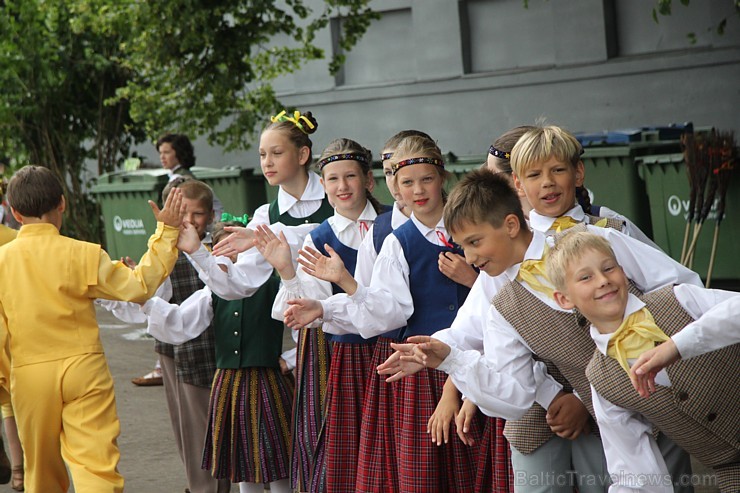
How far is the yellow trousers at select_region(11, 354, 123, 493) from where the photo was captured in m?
4.90

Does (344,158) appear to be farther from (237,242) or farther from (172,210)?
(172,210)

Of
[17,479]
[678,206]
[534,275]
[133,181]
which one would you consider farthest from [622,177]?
[133,181]

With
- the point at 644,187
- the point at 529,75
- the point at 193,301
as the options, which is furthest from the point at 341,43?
the point at 193,301

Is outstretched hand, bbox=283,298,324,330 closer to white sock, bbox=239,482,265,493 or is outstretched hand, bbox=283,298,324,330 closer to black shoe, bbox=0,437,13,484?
white sock, bbox=239,482,265,493

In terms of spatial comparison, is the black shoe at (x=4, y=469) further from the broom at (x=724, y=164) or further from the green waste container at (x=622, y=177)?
the broom at (x=724, y=164)

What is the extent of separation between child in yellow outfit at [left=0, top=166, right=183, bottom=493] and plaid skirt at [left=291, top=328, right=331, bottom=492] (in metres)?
0.77

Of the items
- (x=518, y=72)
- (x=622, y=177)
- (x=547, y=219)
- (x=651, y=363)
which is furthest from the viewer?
(x=518, y=72)

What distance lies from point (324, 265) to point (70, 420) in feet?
4.68

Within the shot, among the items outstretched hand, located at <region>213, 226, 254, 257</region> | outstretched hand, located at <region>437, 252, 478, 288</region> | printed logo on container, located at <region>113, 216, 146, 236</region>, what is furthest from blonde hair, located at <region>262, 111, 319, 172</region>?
printed logo on container, located at <region>113, 216, 146, 236</region>

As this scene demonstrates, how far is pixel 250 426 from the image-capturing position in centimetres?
534

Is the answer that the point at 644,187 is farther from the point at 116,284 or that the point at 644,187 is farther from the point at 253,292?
the point at 116,284

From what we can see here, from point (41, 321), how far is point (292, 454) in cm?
131

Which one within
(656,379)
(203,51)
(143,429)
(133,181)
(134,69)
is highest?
(134,69)

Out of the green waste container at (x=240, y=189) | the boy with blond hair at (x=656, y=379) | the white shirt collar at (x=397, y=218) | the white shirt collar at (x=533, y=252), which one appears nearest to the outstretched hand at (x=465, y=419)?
the white shirt collar at (x=533, y=252)
